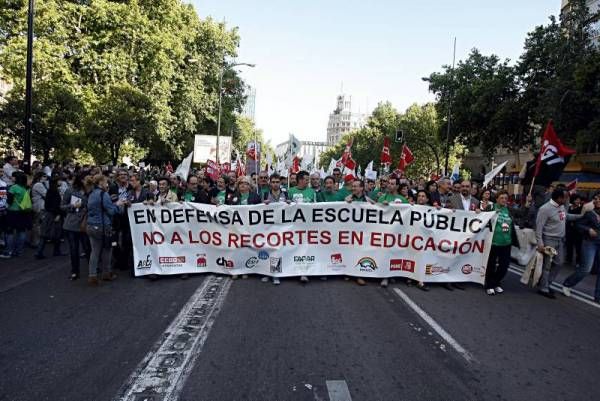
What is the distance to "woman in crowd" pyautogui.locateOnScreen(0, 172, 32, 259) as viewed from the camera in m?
9.68

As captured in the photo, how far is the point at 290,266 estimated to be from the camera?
8102mm

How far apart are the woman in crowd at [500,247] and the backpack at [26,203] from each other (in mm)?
9004

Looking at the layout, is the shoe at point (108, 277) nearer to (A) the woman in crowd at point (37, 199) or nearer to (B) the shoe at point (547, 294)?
(A) the woman in crowd at point (37, 199)

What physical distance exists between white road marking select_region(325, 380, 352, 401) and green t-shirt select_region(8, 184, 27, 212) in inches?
324

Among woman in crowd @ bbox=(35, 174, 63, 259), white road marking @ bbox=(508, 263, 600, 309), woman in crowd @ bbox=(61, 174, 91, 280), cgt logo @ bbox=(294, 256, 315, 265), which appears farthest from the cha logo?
white road marking @ bbox=(508, 263, 600, 309)

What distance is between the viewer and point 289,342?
507cm

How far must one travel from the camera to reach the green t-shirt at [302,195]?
8.59 meters

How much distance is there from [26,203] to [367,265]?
703 cm

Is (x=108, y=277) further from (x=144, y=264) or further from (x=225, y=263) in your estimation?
(x=225, y=263)

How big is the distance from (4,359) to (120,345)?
3.32 ft

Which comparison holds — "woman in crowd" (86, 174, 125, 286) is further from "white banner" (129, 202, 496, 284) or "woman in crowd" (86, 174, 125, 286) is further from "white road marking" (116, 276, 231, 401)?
"white road marking" (116, 276, 231, 401)

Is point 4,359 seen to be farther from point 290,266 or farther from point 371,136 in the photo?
point 371,136

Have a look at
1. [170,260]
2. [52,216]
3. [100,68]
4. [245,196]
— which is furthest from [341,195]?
[100,68]

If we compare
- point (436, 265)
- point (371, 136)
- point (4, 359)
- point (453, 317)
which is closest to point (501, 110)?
point (436, 265)
